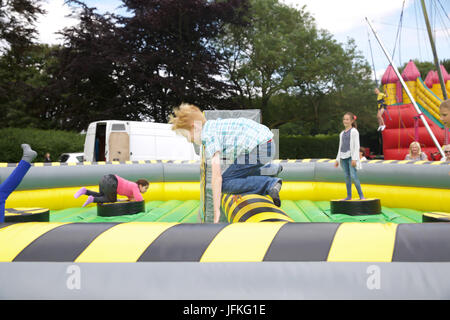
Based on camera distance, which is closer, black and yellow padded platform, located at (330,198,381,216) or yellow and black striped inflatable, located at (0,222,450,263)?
yellow and black striped inflatable, located at (0,222,450,263)

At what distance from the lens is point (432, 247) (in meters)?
1.14

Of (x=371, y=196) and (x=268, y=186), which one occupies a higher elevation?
(x=268, y=186)

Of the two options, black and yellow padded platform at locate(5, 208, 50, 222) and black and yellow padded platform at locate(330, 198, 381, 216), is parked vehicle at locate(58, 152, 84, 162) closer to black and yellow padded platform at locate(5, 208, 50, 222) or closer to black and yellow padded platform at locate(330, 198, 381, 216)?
black and yellow padded platform at locate(5, 208, 50, 222)

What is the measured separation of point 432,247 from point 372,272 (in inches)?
7.6

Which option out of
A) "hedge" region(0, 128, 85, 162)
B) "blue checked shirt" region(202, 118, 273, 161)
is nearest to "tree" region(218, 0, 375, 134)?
"hedge" region(0, 128, 85, 162)

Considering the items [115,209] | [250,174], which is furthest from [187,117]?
[115,209]

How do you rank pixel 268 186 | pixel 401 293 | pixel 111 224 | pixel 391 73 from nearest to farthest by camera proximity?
pixel 401 293 → pixel 111 224 → pixel 268 186 → pixel 391 73

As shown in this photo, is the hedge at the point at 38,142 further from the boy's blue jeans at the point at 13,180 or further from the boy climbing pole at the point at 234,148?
the boy climbing pole at the point at 234,148

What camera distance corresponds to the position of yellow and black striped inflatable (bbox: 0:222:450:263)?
116 cm

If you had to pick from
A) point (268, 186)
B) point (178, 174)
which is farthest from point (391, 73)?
point (268, 186)

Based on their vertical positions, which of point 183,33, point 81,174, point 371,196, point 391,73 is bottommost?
point 371,196

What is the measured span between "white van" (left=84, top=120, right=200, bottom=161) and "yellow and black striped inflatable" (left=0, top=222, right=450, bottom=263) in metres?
9.04

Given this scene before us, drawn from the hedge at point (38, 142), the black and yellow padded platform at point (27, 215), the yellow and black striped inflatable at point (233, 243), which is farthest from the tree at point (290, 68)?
the yellow and black striped inflatable at point (233, 243)
